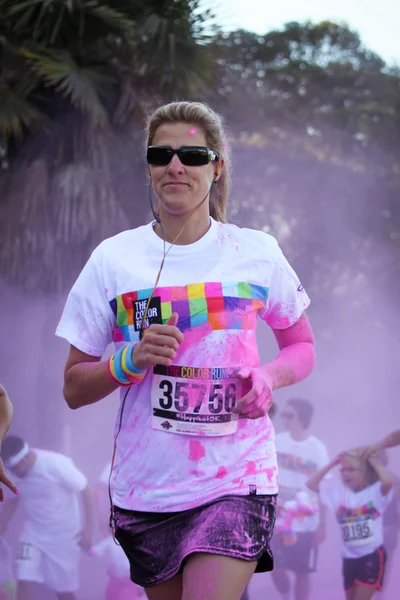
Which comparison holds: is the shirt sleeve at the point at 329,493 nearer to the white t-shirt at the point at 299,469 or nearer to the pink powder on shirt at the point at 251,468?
the white t-shirt at the point at 299,469

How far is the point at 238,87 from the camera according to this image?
11.7 meters

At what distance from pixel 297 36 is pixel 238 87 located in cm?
529

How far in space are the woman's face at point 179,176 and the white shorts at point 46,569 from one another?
403 cm

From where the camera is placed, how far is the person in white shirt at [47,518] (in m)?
5.70

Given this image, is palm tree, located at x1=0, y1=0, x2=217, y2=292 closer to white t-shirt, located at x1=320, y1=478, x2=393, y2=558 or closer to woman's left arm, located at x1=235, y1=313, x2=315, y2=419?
white t-shirt, located at x1=320, y1=478, x2=393, y2=558

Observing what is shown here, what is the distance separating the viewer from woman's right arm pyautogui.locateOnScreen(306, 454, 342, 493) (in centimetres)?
616

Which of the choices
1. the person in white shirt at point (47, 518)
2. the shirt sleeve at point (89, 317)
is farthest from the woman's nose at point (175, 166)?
the person in white shirt at point (47, 518)

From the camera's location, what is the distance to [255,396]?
82.3 inches

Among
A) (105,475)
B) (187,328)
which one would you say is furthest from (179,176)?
(105,475)

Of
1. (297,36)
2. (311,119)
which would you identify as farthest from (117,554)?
(297,36)

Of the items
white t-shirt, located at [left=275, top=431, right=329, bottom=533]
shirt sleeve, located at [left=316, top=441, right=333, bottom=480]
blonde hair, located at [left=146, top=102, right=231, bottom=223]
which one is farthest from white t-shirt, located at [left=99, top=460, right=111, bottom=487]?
blonde hair, located at [left=146, top=102, right=231, bottom=223]

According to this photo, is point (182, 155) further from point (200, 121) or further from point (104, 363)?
point (104, 363)

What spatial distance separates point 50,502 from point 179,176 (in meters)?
4.07

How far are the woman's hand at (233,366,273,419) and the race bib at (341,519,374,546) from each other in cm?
420
